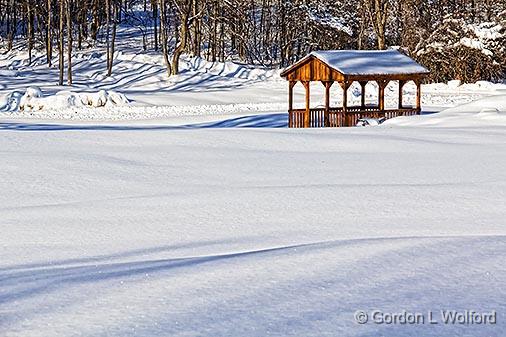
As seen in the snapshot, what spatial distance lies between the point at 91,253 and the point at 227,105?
99.2ft

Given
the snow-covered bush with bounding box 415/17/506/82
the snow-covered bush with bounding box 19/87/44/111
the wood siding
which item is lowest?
the snow-covered bush with bounding box 19/87/44/111

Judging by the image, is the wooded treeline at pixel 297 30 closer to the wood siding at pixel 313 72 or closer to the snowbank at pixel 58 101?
the snowbank at pixel 58 101

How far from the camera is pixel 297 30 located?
2480 inches

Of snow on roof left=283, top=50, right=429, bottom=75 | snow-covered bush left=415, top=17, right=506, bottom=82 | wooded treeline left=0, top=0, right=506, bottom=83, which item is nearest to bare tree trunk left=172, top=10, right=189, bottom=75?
wooded treeline left=0, top=0, right=506, bottom=83

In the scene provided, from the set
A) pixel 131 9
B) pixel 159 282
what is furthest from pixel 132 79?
pixel 159 282

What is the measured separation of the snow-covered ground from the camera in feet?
16.4

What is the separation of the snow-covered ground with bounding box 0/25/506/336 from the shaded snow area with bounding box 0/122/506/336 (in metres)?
0.02

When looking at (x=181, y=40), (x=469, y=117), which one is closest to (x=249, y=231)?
(x=469, y=117)

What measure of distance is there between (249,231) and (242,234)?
185 mm

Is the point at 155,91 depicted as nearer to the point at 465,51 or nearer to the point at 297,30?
the point at 465,51

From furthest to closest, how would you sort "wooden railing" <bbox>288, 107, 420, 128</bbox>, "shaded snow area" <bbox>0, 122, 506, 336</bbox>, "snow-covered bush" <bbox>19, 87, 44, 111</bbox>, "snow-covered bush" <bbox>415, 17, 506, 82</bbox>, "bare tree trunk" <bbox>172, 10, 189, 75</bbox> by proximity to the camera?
"bare tree trunk" <bbox>172, 10, 189, 75</bbox>, "snow-covered bush" <bbox>415, 17, 506, 82</bbox>, "snow-covered bush" <bbox>19, 87, 44, 111</bbox>, "wooden railing" <bbox>288, 107, 420, 128</bbox>, "shaded snow area" <bbox>0, 122, 506, 336</bbox>

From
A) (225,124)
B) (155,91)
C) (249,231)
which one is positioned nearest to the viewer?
(249,231)

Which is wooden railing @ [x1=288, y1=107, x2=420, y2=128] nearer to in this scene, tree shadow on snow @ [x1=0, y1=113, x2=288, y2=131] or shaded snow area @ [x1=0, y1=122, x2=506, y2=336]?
tree shadow on snow @ [x1=0, y1=113, x2=288, y2=131]

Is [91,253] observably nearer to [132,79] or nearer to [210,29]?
[132,79]
